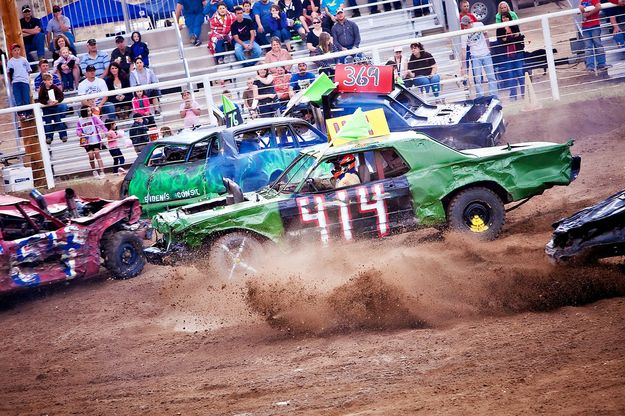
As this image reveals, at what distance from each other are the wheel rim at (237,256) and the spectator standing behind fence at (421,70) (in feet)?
24.9

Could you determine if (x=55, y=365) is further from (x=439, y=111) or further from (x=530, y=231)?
(x=439, y=111)

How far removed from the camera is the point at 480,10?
2319cm

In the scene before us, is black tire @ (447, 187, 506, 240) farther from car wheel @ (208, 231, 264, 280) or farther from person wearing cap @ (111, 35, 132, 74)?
person wearing cap @ (111, 35, 132, 74)

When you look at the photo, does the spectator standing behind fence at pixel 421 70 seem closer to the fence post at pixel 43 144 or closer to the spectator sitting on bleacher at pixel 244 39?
the spectator sitting on bleacher at pixel 244 39

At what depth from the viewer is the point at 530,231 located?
11477 millimetres

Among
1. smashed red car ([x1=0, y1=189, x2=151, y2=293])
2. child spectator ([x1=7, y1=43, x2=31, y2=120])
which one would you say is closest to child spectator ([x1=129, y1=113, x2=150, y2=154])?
child spectator ([x1=7, y1=43, x2=31, y2=120])

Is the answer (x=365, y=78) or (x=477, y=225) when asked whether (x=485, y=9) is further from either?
(x=477, y=225)

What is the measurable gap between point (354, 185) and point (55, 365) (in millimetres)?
3816

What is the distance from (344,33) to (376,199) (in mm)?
8701

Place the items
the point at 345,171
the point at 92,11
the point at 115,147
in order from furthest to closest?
the point at 92,11, the point at 115,147, the point at 345,171

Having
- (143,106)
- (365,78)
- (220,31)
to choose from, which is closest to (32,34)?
(220,31)

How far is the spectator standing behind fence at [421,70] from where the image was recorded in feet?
57.3

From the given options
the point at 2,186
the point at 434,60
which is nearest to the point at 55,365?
the point at 2,186

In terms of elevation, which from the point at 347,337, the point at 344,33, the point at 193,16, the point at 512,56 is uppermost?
the point at 193,16
